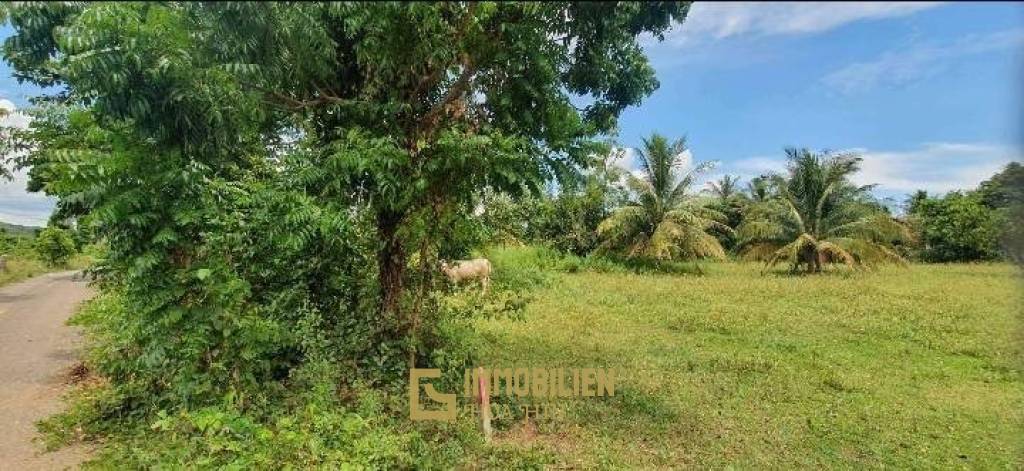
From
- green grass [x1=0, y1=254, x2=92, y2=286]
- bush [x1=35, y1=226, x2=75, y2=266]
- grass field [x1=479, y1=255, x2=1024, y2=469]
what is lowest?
grass field [x1=479, y1=255, x2=1024, y2=469]

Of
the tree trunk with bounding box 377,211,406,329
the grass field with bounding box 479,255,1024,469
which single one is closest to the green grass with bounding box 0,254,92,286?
the tree trunk with bounding box 377,211,406,329

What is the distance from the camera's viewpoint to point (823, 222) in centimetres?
1650

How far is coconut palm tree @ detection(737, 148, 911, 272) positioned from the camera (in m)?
16.0

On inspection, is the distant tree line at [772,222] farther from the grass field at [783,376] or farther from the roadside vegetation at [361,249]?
the roadside vegetation at [361,249]

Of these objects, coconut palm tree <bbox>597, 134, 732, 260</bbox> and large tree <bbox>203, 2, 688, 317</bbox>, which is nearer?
large tree <bbox>203, 2, 688, 317</bbox>

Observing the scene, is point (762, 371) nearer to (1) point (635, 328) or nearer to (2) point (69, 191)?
(1) point (635, 328)

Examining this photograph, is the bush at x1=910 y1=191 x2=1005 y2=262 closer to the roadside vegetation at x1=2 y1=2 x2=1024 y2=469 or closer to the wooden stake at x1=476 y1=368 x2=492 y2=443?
the roadside vegetation at x1=2 y1=2 x2=1024 y2=469

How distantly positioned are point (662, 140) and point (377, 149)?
15583 millimetres

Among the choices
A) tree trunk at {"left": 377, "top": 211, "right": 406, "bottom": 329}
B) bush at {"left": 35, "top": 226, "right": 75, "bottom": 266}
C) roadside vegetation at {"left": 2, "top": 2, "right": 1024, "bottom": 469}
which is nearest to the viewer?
roadside vegetation at {"left": 2, "top": 2, "right": 1024, "bottom": 469}

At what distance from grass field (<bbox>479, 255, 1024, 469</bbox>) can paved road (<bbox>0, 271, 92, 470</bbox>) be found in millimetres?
3170

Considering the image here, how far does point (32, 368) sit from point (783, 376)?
25.4 feet

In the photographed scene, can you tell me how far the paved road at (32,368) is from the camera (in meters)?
4.27

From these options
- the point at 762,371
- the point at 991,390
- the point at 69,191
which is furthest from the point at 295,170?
the point at 991,390

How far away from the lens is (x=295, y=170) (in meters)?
4.61
